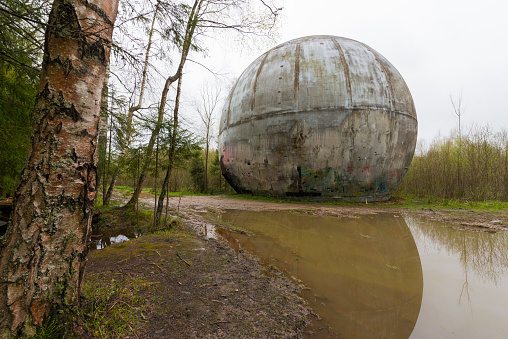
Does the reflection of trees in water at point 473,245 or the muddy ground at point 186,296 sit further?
the reflection of trees in water at point 473,245

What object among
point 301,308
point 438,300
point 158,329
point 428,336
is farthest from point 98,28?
point 438,300

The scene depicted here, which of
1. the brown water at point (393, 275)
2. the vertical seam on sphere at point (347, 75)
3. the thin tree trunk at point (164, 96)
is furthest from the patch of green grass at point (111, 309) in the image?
the vertical seam on sphere at point (347, 75)

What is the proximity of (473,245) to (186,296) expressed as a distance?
4.64 metres

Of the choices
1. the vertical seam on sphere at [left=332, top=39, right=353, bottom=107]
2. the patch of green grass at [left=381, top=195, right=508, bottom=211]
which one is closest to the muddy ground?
the vertical seam on sphere at [left=332, top=39, right=353, bottom=107]

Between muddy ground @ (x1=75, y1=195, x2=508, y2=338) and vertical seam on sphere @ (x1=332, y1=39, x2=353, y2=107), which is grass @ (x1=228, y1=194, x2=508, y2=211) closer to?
vertical seam on sphere @ (x1=332, y1=39, x2=353, y2=107)

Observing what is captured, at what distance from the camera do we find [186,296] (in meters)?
1.96

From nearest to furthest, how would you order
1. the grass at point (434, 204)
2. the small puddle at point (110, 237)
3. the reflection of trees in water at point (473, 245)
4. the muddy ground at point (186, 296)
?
the muddy ground at point (186, 296)
the reflection of trees in water at point (473, 245)
the small puddle at point (110, 237)
the grass at point (434, 204)

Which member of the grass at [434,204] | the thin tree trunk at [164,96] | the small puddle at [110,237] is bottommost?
the small puddle at [110,237]

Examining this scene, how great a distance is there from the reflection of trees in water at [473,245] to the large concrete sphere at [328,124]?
3596 millimetres

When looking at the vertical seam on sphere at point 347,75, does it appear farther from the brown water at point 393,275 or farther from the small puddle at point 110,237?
the small puddle at point 110,237

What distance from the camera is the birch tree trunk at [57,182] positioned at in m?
1.19

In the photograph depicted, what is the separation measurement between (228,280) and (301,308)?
800 millimetres

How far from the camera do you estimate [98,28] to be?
1476 millimetres

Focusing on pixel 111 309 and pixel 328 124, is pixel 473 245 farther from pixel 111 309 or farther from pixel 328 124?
pixel 328 124
